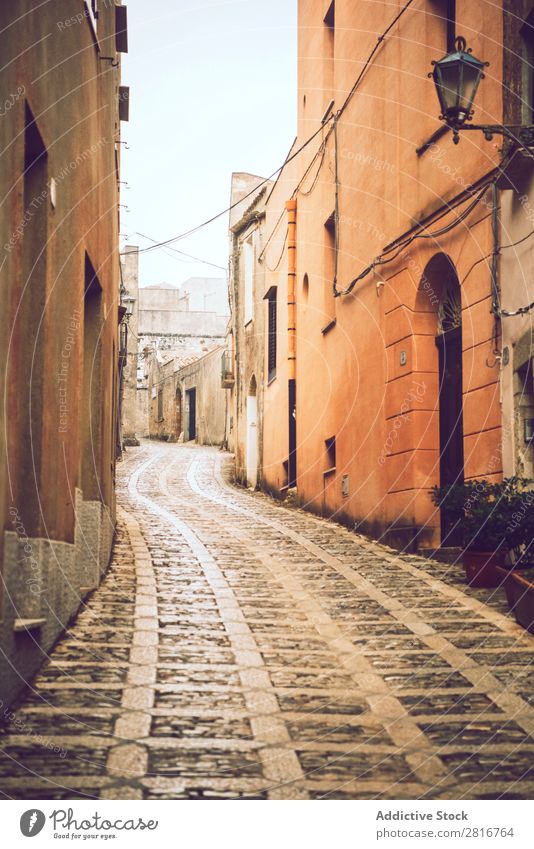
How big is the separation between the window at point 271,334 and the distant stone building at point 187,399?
1328cm

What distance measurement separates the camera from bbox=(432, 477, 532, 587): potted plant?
903cm

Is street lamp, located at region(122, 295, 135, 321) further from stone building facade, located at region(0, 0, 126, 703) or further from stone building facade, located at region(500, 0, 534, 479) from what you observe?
stone building facade, located at region(500, 0, 534, 479)

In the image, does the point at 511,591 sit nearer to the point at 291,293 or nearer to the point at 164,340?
the point at 291,293

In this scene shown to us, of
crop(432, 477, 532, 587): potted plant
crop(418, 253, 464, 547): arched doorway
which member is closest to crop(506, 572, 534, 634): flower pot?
crop(432, 477, 532, 587): potted plant

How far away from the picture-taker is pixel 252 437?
2466cm

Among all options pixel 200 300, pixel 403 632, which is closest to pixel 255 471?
pixel 403 632

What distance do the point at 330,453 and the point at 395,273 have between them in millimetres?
4559

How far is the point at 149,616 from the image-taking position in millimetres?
8344

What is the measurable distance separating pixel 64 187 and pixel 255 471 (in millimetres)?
16473

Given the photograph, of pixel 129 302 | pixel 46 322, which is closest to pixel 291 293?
Result: pixel 46 322

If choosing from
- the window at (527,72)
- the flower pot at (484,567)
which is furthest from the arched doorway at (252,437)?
the window at (527,72)

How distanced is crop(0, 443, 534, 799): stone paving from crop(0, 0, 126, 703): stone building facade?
1.51 ft

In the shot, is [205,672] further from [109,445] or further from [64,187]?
[109,445]

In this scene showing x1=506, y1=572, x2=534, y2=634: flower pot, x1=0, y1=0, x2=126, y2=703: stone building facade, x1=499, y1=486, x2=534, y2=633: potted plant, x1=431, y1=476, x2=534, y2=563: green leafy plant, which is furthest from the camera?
x1=431, y1=476, x2=534, y2=563: green leafy plant
